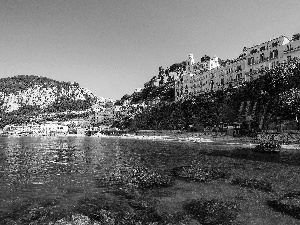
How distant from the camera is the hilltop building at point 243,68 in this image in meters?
88.3

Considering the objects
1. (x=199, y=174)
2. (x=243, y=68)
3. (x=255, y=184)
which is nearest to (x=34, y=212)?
(x=199, y=174)

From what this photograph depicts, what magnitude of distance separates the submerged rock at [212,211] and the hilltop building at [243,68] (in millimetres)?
84678

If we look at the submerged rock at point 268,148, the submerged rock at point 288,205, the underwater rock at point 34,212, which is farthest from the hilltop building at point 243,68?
the underwater rock at point 34,212

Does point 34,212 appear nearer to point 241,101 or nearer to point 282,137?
point 282,137

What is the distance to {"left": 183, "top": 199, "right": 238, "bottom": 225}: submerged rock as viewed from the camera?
1477 cm

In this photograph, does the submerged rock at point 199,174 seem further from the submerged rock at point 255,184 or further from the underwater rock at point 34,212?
the underwater rock at point 34,212

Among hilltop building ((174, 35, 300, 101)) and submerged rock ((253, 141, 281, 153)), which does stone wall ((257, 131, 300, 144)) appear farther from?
hilltop building ((174, 35, 300, 101))

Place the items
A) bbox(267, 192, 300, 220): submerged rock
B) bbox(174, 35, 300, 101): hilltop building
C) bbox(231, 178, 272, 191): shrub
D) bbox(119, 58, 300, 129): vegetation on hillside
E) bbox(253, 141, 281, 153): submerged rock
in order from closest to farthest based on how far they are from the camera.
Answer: bbox(267, 192, 300, 220): submerged rock
bbox(231, 178, 272, 191): shrub
bbox(253, 141, 281, 153): submerged rock
bbox(119, 58, 300, 129): vegetation on hillside
bbox(174, 35, 300, 101): hilltop building

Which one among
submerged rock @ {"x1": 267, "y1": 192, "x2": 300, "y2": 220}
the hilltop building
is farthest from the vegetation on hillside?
submerged rock @ {"x1": 267, "y1": 192, "x2": 300, "y2": 220}

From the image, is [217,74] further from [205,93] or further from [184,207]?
[184,207]

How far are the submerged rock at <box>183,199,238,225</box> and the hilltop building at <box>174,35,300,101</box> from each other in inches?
3334

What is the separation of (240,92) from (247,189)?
79015 mm


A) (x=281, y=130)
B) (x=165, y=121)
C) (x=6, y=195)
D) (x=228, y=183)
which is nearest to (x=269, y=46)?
(x=281, y=130)

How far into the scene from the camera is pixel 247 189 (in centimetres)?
2205
